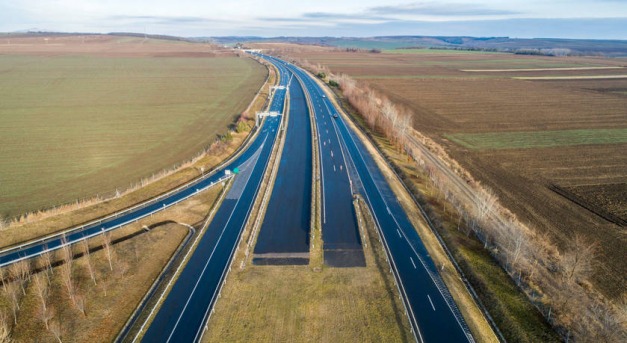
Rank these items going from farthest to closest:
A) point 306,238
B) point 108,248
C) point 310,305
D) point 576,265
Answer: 1. point 306,238
2. point 108,248
3. point 576,265
4. point 310,305

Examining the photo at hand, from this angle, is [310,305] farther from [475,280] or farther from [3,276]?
[3,276]

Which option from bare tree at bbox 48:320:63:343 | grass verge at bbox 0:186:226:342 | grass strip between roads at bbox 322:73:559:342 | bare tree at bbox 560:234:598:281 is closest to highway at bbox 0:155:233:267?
grass verge at bbox 0:186:226:342

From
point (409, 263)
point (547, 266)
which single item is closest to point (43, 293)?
point (409, 263)

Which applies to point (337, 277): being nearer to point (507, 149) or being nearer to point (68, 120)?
point (507, 149)

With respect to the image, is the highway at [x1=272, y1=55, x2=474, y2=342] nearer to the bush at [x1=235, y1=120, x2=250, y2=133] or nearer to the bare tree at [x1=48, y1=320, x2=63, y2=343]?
the bush at [x1=235, y1=120, x2=250, y2=133]

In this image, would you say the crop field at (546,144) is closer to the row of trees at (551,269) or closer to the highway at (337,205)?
the row of trees at (551,269)

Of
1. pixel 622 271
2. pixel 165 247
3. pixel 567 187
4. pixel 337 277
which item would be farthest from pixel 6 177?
pixel 567 187
